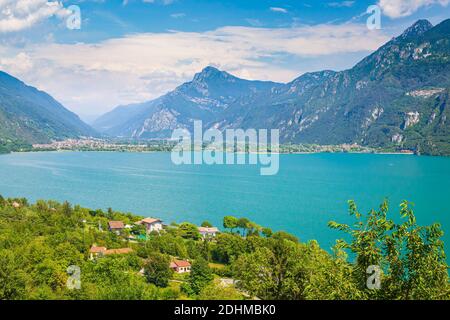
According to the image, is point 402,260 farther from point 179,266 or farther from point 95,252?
point 95,252

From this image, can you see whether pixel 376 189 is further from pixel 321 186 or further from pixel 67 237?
pixel 67 237

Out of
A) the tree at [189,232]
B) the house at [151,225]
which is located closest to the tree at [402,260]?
the tree at [189,232]

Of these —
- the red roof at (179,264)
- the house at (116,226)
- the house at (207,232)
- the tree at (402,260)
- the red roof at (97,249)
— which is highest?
the tree at (402,260)

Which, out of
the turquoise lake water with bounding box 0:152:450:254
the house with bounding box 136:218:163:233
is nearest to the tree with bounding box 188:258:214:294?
the house with bounding box 136:218:163:233

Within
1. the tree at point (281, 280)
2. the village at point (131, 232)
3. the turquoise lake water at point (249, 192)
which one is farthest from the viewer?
the turquoise lake water at point (249, 192)

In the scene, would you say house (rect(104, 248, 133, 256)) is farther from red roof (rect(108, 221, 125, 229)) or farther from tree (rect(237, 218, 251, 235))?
tree (rect(237, 218, 251, 235))

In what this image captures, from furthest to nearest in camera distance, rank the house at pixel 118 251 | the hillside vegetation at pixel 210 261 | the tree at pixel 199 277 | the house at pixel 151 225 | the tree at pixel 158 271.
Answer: the house at pixel 151 225 → the house at pixel 118 251 → the tree at pixel 158 271 → the tree at pixel 199 277 → the hillside vegetation at pixel 210 261

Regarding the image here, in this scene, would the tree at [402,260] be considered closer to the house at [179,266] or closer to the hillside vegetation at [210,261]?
the hillside vegetation at [210,261]

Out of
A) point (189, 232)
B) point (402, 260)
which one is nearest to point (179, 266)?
point (189, 232)
